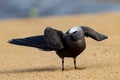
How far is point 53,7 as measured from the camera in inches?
985

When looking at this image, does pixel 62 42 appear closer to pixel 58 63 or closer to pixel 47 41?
pixel 47 41

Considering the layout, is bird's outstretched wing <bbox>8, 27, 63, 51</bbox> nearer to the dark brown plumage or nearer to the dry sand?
the dark brown plumage

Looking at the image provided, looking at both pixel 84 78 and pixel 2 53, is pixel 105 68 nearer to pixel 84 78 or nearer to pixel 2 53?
pixel 84 78

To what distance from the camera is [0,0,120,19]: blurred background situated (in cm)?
2366

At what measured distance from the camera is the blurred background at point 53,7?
77.6 ft

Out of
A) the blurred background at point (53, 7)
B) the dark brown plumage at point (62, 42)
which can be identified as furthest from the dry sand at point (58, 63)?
the blurred background at point (53, 7)

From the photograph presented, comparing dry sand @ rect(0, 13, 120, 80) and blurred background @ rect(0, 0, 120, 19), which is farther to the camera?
blurred background @ rect(0, 0, 120, 19)

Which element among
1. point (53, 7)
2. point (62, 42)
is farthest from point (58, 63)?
point (53, 7)

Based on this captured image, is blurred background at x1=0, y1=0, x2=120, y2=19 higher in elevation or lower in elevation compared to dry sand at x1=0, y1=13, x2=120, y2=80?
higher

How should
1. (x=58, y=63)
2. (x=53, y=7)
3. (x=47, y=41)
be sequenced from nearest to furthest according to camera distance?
(x=47, y=41)
(x=58, y=63)
(x=53, y=7)

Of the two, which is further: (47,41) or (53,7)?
(53,7)

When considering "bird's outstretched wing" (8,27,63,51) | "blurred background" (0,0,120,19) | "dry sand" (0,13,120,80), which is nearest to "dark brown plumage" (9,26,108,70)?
"bird's outstretched wing" (8,27,63,51)

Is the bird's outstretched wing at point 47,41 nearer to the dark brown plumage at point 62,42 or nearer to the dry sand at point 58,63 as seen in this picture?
the dark brown plumage at point 62,42

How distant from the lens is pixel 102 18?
1731 cm
